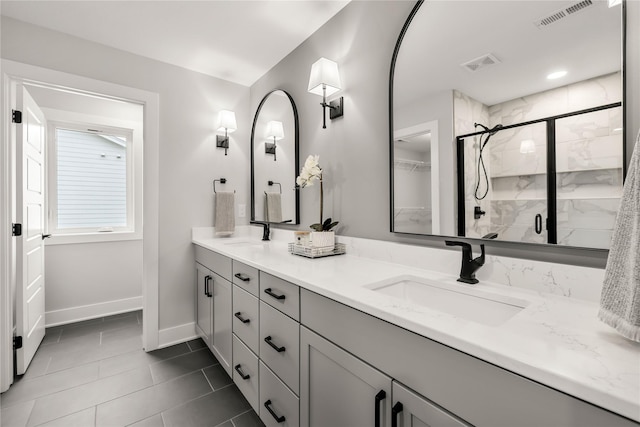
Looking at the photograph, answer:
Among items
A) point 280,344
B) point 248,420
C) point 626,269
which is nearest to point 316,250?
point 280,344

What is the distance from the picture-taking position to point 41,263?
2426 mm

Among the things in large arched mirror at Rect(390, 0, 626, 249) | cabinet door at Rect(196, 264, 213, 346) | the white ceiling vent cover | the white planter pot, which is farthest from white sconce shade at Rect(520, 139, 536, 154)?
cabinet door at Rect(196, 264, 213, 346)

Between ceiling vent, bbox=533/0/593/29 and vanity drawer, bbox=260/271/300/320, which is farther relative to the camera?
vanity drawer, bbox=260/271/300/320

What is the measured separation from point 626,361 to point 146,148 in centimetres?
278

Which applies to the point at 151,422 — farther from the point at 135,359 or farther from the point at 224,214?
the point at 224,214

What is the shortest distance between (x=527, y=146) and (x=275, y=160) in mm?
1817

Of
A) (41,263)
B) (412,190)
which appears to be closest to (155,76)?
(41,263)

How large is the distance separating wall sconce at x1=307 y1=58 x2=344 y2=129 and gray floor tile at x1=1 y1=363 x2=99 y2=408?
2.31 meters

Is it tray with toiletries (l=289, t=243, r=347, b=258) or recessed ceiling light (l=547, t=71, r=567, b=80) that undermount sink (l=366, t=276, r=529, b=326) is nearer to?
tray with toiletries (l=289, t=243, r=347, b=258)

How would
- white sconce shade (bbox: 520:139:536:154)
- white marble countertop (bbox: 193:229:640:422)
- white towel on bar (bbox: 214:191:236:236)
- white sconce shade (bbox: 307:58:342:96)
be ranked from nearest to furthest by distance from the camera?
white marble countertop (bbox: 193:229:640:422), white sconce shade (bbox: 520:139:536:154), white sconce shade (bbox: 307:58:342:96), white towel on bar (bbox: 214:191:236:236)

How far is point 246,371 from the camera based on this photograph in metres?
1.60

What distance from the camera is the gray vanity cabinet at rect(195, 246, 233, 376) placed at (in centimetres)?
185

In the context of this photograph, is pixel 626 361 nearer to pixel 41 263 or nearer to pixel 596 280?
pixel 596 280

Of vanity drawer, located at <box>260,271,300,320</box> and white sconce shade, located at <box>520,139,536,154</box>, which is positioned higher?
white sconce shade, located at <box>520,139,536,154</box>
